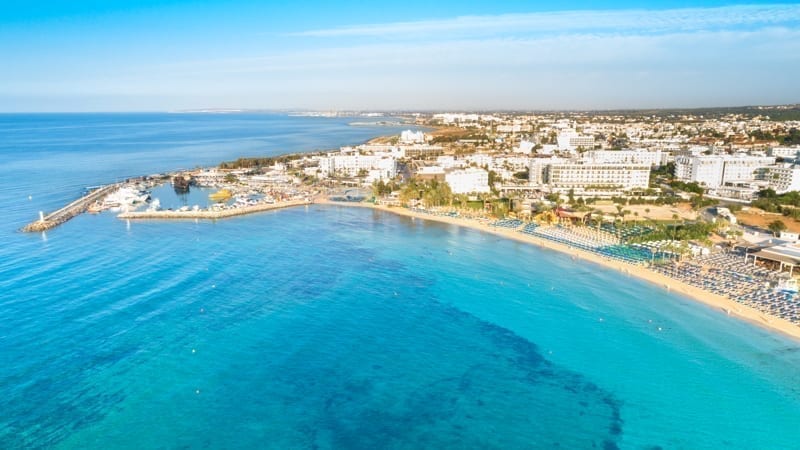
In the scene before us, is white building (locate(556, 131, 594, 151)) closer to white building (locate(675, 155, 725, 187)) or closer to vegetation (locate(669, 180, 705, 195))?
white building (locate(675, 155, 725, 187))

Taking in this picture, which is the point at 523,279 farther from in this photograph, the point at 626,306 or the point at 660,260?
the point at 660,260

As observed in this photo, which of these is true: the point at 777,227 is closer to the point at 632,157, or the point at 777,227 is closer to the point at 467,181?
the point at 467,181

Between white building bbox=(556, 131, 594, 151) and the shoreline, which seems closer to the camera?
the shoreline

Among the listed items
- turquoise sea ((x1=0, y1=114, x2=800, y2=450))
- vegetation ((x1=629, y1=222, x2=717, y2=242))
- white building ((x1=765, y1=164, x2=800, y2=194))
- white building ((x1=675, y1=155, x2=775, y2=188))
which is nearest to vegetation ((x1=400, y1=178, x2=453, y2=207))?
turquoise sea ((x1=0, y1=114, x2=800, y2=450))

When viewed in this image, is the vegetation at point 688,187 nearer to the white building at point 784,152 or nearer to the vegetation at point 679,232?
the white building at point 784,152

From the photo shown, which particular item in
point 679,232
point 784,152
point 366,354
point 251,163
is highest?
point 784,152

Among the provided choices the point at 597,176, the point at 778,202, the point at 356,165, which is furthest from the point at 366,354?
the point at 356,165

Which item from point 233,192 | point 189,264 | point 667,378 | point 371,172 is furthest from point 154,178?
point 667,378
